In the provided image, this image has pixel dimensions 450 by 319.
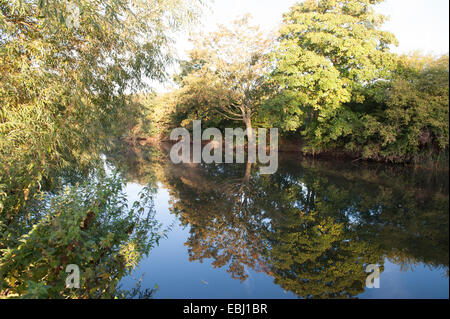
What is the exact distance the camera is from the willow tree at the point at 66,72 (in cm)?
410

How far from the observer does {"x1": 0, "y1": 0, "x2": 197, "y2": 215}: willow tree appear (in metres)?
4.10

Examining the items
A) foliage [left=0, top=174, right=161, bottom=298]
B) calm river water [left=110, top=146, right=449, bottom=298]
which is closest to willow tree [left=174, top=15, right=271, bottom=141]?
calm river water [left=110, top=146, right=449, bottom=298]

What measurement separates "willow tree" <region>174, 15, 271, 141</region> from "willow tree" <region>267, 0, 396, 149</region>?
3.24 meters

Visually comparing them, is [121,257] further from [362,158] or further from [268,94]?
[268,94]

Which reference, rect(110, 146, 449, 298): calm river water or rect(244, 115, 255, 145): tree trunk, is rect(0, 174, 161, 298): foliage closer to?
rect(110, 146, 449, 298): calm river water

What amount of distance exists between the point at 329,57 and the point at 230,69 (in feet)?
23.8

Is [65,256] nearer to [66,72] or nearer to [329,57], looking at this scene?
[66,72]

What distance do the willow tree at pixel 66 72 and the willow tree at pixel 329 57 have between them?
10189mm

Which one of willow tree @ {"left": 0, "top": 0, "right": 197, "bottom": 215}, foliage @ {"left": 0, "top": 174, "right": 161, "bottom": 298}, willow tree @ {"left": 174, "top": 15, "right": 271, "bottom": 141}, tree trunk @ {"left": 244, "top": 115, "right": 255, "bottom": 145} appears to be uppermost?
willow tree @ {"left": 174, "top": 15, "right": 271, "bottom": 141}

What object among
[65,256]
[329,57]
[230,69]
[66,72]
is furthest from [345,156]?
[65,256]

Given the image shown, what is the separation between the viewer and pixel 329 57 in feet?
51.9

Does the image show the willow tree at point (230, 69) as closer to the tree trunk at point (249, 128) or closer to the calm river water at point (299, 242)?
the tree trunk at point (249, 128)
